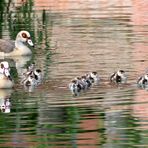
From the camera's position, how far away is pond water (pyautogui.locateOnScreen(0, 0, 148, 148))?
38.0 feet

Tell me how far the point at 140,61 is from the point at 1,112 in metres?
5.35

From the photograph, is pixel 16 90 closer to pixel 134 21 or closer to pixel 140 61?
pixel 140 61

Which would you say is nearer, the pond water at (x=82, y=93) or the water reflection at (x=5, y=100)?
the pond water at (x=82, y=93)

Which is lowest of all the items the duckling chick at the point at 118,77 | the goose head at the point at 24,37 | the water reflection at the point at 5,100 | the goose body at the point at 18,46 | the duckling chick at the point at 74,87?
the water reflection at the point at 5,100

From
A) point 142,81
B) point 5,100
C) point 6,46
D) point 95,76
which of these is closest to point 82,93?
point 95,76

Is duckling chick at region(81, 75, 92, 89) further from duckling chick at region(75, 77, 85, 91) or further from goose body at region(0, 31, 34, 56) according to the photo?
goose body at region(0, 31, 34, 56)

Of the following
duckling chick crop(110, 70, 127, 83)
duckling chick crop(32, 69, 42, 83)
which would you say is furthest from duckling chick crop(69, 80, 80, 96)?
duckling chick crop(32, 69, 42, 83)

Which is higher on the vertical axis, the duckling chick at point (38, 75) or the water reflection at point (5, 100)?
the duckling chick at point (38, 75)

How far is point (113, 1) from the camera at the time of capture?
108ft

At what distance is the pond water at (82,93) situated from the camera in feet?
38.0

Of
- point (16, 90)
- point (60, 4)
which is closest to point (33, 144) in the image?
point (16, 90)

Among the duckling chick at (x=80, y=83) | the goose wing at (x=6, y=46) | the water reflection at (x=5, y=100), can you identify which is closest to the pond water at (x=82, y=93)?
the water reflection at (x=5, y=100)

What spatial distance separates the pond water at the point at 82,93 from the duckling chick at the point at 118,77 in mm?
115

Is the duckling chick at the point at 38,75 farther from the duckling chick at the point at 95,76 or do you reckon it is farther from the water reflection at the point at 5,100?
the duckling chick at the point at 95,76
